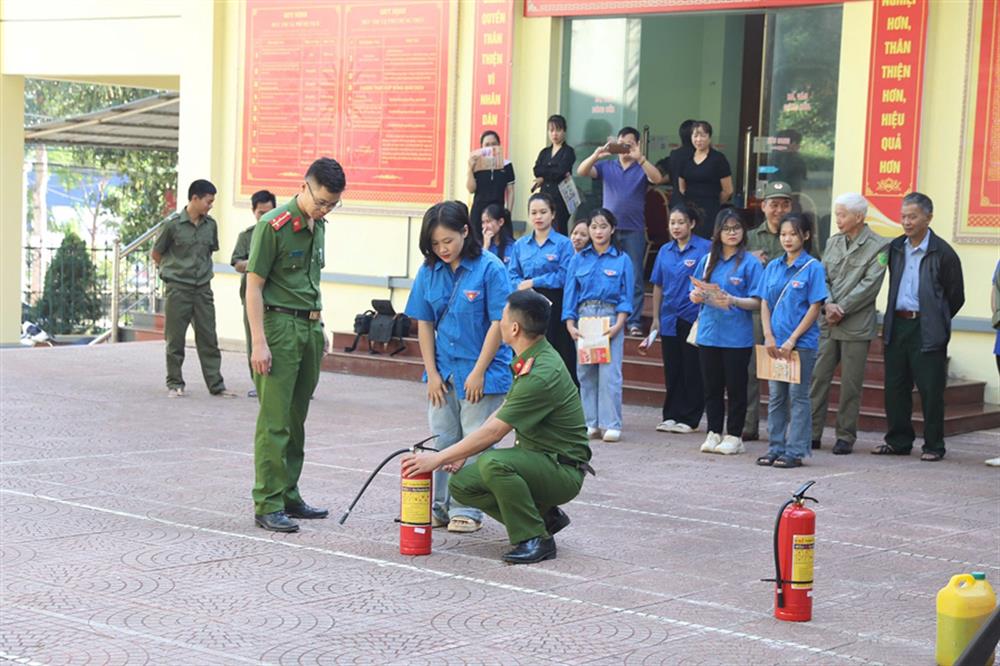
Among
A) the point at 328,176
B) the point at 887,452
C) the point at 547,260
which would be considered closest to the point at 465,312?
the point at 328,176

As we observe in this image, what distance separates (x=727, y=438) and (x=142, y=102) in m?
14.4

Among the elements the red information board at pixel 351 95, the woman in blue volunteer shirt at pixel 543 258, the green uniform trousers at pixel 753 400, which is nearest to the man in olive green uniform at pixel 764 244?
the green uniform trousers at pixel 753 400

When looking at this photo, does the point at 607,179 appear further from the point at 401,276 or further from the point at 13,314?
the point at 13,314

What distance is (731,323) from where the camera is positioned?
1099 cm

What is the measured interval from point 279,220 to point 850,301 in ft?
16.8

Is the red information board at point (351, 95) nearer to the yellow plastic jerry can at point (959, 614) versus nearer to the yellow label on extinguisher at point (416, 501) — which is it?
the yellow label on extinguisher at point (416, 501)

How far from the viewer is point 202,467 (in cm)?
973

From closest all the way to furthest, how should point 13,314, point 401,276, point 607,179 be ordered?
point 607,179 < point 401,276 < point 13,314

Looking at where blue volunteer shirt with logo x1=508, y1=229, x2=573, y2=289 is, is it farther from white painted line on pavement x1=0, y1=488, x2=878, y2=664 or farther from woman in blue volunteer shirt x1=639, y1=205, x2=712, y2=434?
white painted line on pavement x1=0, y1=488, x2=878, y2=664

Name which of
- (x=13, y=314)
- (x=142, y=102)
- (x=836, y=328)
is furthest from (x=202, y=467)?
(x=142, y=102)

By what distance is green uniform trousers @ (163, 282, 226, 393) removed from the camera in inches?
529

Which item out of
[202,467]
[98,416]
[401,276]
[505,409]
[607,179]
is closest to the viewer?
[505,409]

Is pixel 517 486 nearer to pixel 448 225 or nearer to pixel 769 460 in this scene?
pixel 448 225

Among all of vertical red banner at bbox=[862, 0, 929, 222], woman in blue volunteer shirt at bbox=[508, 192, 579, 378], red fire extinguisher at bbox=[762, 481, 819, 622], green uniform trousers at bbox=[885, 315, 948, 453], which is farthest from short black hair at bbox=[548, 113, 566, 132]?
red fire extinguisher at bbox=[762, 481, 819, 622]
